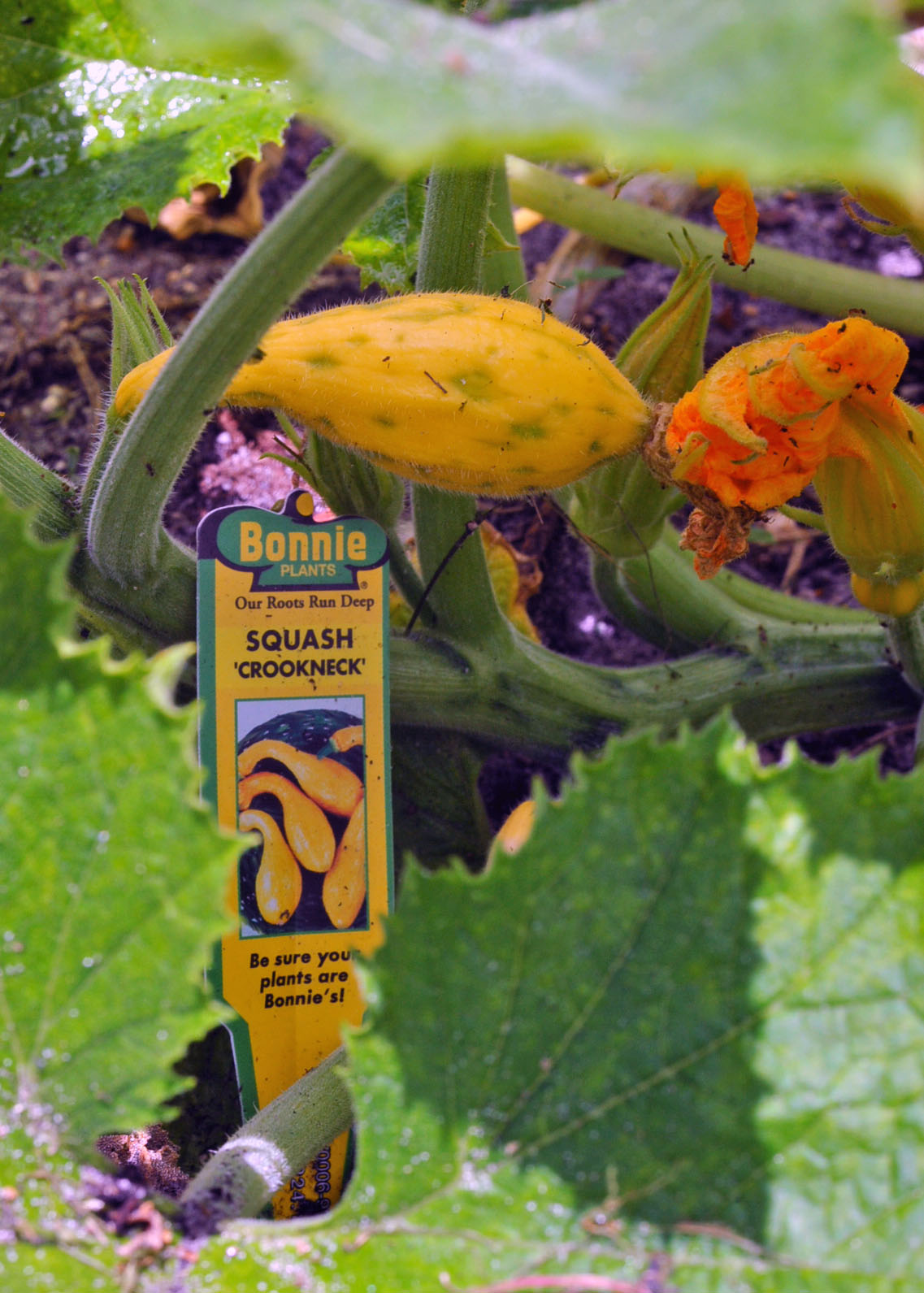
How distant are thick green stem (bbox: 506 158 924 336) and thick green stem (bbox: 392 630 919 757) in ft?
2.02

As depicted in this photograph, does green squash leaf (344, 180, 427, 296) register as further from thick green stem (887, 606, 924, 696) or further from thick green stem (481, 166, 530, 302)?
thick green stem (887, 606, 924, 696)

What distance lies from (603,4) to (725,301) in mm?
1824

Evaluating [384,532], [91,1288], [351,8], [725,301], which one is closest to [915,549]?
[384,532]

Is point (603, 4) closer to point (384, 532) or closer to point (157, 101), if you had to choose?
point (384, 532)

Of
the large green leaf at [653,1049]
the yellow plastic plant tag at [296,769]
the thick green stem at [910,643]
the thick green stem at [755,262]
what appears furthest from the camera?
the thick green stem at [755,262]

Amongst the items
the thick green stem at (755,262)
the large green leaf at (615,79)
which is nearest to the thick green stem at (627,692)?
the thick green stem at (755,262)

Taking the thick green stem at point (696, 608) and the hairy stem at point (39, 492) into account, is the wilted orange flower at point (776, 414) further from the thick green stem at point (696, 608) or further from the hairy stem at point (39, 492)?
the hairy stem at point (39, 492)

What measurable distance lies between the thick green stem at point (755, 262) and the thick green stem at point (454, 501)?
2.01 feet

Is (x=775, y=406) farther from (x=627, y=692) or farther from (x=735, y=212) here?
(x=627, y=692)

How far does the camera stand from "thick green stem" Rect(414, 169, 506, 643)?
116cm

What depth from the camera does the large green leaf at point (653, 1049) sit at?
0.78 m

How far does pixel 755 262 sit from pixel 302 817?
1145 millimetres

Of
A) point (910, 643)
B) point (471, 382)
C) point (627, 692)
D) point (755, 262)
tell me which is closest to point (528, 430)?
point (471, 382)

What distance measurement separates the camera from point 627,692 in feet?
4.71
